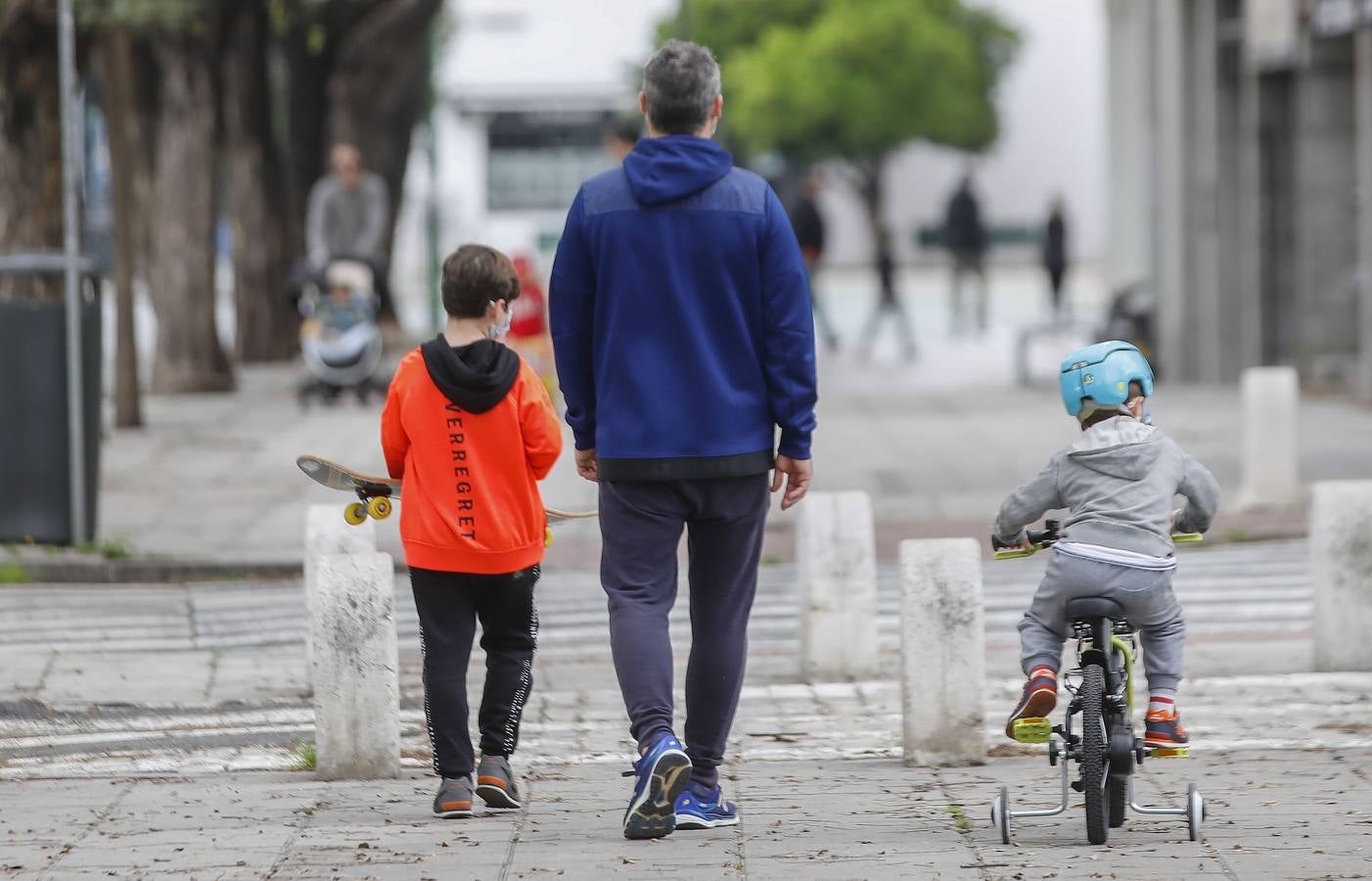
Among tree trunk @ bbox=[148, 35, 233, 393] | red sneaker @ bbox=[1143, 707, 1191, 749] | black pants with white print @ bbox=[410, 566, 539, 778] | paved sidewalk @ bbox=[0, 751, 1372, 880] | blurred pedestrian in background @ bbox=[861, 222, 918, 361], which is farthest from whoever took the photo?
blurred pedestrian in background @ bbox=[861, 222, 918, 361]

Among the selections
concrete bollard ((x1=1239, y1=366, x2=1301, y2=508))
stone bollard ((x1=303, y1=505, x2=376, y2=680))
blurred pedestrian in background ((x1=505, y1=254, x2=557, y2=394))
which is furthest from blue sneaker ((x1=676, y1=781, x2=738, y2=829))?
blurred pedestrian in background ((x1=505, y1=254, x2=557, y2=394))

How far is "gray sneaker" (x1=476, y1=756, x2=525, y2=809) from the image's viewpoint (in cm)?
600

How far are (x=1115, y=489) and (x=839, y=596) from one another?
289cm

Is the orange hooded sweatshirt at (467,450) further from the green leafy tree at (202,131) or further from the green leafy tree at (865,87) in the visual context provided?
the green leafy tree at (865,87)

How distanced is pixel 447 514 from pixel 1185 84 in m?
17.4

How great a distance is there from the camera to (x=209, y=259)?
2095 centimetres

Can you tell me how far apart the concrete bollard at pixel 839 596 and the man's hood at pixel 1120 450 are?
2807 millimetres

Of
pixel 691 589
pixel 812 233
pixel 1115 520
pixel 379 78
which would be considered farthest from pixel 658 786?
pixel 379 78

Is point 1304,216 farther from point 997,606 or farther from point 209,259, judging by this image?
point 997,606

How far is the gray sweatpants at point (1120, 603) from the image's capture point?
18.0ft

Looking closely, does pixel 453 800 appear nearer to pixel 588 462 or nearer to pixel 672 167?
pixel 588 462

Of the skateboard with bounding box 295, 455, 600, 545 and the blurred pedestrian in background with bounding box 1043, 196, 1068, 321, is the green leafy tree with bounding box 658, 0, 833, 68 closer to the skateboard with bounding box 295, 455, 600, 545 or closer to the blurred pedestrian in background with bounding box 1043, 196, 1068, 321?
the blurred pedestrian in background with bounding box 1043, 196, 1068, 321

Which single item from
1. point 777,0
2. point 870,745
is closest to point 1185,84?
point 870,745

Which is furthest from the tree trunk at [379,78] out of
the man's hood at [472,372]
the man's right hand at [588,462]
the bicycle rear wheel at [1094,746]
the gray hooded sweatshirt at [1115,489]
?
the bicycle rear wheel at [1094,746]
